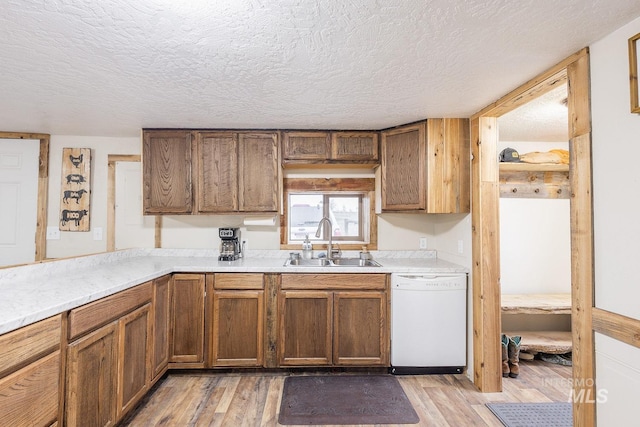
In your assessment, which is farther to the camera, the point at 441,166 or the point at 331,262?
the point at 331,262

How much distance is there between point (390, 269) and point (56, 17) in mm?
2503

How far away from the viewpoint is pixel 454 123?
262 cm

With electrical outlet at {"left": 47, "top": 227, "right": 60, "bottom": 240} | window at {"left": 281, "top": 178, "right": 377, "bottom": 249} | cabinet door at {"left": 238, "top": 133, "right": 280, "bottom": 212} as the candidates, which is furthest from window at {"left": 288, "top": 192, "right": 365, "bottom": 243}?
electrical outlet at {"left": 47, "top": 227, "right": 60, "bottom": 240}

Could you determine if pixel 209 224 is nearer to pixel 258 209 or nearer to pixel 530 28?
pixel 258 209

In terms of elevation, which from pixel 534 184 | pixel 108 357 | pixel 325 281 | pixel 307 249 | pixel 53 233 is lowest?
pixel 108 357

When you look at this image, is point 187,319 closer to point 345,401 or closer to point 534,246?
point 345,401

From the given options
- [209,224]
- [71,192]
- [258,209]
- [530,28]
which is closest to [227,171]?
[258,209]

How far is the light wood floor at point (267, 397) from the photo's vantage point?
203 cm

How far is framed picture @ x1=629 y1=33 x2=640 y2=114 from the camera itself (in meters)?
1.28

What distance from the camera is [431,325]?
2.57 metres

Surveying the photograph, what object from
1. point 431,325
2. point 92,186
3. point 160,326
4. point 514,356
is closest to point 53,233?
point 92,186

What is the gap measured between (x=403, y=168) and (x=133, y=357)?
249 cm

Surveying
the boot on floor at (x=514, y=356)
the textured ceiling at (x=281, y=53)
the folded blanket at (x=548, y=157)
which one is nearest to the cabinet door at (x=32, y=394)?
the textured ceiling at (x=281, y=53)

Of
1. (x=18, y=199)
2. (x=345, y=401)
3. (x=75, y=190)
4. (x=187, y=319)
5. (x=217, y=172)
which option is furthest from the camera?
(x=75, y=190)
